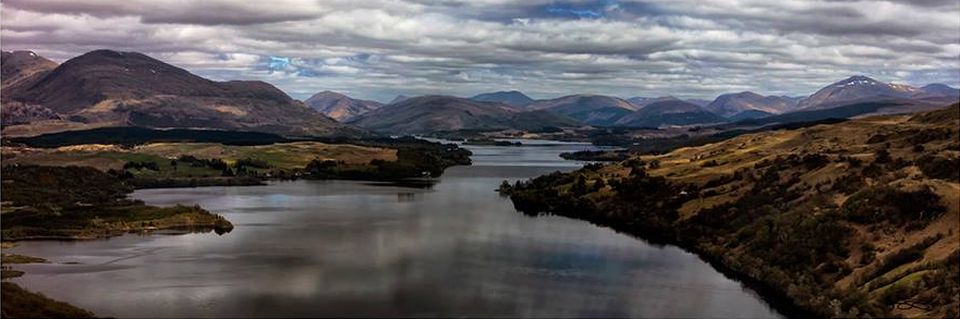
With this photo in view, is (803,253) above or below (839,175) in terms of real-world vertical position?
below

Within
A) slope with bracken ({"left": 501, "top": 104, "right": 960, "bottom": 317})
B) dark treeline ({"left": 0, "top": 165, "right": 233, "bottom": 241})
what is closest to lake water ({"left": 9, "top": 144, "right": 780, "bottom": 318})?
slope with bracken ({"left": 501, "top": 104, "right": 960, "bottom": 317})

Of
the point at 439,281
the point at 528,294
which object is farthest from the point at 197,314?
the point at 528,294

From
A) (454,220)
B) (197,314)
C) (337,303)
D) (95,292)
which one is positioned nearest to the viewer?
(197,314)

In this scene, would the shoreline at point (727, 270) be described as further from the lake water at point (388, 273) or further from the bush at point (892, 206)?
the bush at point (892, 206)

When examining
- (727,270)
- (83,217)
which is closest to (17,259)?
(83,217)

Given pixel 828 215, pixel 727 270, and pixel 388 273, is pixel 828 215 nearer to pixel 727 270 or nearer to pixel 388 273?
pixel 727 270

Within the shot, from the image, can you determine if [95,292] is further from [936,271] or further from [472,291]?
[936,271]

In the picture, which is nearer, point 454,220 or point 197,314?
point 197,314
